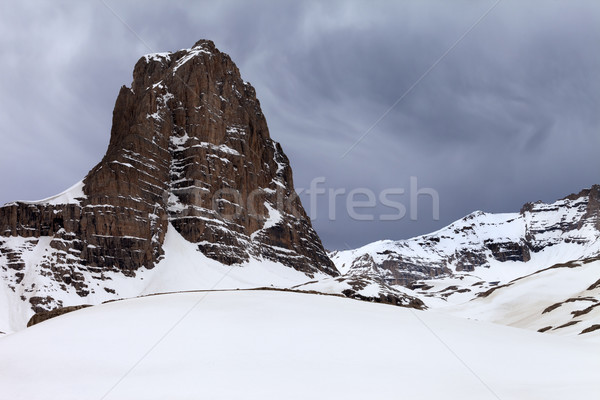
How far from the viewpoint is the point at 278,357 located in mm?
12883

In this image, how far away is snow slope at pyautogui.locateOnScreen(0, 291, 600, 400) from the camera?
11055mm

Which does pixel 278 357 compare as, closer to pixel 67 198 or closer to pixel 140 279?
pixel 140 279

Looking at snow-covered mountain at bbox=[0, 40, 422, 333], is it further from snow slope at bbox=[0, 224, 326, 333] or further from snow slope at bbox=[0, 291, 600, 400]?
snow slope at bbox=[0, 291, 600, 400]

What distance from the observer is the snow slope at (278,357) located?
11055mm

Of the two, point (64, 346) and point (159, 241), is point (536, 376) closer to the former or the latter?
point (64, 346)

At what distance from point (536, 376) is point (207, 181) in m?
190

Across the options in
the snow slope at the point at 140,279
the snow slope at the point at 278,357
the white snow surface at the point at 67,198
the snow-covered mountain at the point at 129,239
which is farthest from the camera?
the white snow surface at the point at 67,198

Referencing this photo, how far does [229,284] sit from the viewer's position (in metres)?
165

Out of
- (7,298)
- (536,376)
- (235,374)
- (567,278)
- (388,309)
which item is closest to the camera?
(235,374)

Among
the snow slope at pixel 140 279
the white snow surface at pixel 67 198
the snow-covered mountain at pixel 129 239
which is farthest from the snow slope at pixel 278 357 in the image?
the white snow surface at pixel 67 198

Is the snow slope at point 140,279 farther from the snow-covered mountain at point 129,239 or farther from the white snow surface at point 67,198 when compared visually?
the white snow surface at point 67,198

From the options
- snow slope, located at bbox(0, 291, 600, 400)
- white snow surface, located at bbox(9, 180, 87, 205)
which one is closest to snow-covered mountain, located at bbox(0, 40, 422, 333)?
white snow surface, located at bbox(9, 180, 87, 205)

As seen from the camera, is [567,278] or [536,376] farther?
[567,278]

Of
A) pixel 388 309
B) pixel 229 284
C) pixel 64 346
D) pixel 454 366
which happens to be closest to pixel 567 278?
pixel 388 309
